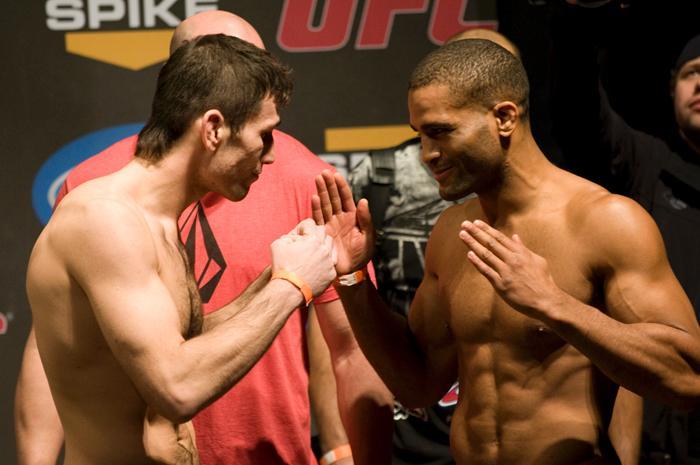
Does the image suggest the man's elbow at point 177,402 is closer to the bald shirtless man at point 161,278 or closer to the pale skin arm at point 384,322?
the bald shirtless man at point 161,278

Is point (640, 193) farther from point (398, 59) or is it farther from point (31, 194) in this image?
point (31, 194)

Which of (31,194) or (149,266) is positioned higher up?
(149,266)

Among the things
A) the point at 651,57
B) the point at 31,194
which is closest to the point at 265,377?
the point at 31,194

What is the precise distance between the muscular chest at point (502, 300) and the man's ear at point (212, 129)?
63cm

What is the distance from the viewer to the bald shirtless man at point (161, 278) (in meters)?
2.08

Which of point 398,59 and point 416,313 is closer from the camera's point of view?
point 416,313

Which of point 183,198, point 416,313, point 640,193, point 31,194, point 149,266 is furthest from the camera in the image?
point 31,194

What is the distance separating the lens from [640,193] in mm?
3477

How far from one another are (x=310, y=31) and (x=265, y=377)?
54.0 inches

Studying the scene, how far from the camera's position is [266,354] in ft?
8.99

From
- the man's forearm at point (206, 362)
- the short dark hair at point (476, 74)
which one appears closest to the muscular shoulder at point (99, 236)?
the man's forearm at point (206, 362)

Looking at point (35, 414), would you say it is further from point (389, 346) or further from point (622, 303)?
point (622, 303)

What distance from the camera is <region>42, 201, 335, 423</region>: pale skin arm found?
207cm

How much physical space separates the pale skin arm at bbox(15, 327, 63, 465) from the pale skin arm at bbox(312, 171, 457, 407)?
768 mm
